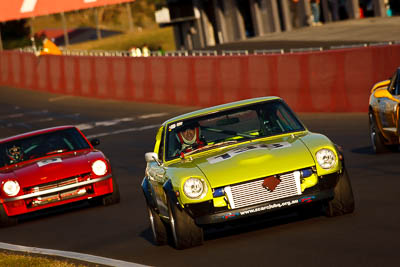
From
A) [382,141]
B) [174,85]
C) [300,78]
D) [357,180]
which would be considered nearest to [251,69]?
[300,78]

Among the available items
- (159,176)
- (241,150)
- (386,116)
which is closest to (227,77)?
(386,116)

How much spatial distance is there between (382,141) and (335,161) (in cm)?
690

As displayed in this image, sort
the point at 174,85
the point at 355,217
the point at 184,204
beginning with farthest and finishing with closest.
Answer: the point at 174,85, the point at 355,217, the point at 184,204

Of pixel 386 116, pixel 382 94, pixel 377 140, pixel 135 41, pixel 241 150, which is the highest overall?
pixel 241 150

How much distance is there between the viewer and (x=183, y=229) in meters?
9.41

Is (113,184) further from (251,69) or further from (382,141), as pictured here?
(251,69)

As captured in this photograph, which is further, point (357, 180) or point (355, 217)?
point (357, 180)

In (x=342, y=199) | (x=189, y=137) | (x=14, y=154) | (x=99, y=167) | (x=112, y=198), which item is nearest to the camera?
(x=342, y=199)

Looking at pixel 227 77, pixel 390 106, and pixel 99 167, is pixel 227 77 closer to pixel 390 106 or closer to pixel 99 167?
pixel 390 106

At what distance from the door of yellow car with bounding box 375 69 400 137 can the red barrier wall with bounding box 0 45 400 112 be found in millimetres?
8820

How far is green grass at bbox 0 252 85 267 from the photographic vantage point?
30.6 ft

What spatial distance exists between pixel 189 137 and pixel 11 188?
4675 millimetres

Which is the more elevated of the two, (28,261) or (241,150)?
(241,150)

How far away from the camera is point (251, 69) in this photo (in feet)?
99.8
